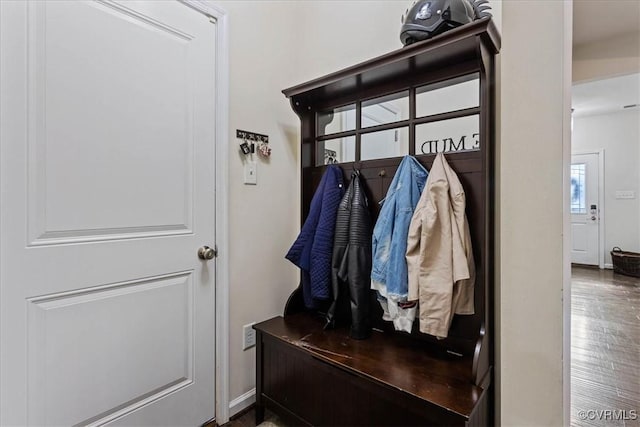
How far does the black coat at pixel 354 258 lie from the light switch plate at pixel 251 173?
1.70ft

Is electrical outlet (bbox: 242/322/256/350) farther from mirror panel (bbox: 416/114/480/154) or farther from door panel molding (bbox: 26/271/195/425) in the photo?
mirror panel (bbox: 416/114/480/154)

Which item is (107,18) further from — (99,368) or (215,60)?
→ (99,368)

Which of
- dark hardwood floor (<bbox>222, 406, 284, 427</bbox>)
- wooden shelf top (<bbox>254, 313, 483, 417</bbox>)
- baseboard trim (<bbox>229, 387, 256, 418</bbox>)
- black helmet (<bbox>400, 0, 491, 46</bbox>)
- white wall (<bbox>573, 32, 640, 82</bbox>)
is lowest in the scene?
dark hardwood floor (<bbox>222, 406, 284, 427</bbox>)

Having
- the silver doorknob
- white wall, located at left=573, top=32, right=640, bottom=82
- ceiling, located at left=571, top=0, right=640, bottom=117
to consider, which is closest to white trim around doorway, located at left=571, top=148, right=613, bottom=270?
ceiling, located at left=571, top=0, right=640, bottom=117

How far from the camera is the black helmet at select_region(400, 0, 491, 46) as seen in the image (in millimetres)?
1194

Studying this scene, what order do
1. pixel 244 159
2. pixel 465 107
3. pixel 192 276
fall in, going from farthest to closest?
pixel 244 159
pixel 192 276
pixel 465 107

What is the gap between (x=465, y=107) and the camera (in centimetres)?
134

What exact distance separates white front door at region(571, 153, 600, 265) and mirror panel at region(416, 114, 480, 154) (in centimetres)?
529

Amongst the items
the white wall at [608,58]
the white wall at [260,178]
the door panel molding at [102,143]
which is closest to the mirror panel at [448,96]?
the white wall at [260,178]

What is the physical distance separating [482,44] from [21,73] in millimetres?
1568

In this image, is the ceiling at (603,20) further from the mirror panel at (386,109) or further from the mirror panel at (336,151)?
the mirror panel at (336,151)

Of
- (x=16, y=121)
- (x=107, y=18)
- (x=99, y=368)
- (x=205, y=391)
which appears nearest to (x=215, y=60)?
(x=107, y=18)

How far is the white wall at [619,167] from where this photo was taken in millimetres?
4988

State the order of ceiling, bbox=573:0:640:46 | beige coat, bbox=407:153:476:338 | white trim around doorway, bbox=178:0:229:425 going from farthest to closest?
ceiling, bbox=573:0:640:46, white trim around doorway, bbox=178:0:229:425, beige coat, bbox=407:153:476:338
